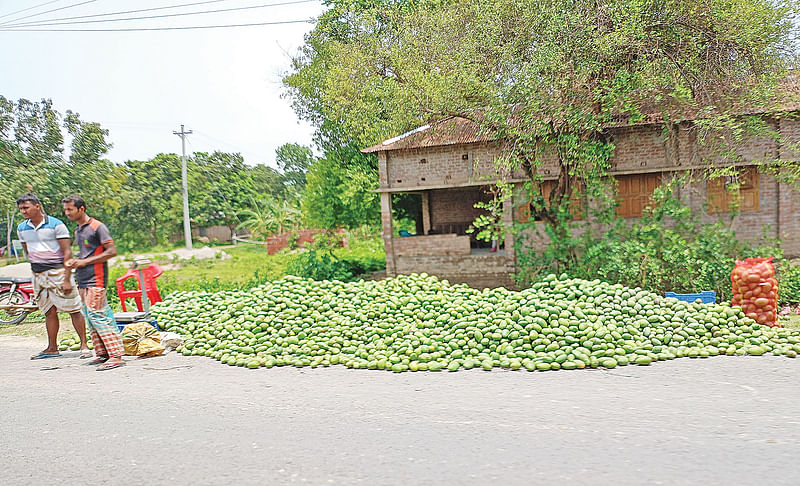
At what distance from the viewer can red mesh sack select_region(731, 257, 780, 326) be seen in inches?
239

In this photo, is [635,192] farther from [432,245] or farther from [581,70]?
[432,245]

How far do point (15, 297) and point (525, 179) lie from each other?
8.97 meters

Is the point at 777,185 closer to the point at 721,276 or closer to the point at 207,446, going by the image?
the point at 721,276

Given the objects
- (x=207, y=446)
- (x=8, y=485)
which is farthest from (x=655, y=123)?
(x=8, y=485)

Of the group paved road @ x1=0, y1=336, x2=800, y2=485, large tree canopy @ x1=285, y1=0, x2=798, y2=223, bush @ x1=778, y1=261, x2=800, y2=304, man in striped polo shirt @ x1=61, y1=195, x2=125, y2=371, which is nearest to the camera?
paved road @ x1=0, y1=336, x2=800, y2=485

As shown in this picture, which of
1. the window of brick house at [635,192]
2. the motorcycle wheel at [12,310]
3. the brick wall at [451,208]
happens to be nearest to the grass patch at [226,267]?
the brick wall at [451,208]

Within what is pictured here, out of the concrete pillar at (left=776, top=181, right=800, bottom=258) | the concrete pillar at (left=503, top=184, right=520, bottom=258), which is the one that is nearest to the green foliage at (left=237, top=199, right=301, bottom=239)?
the concrete pillar at (left=503, top=184, right=520, bottom=258)

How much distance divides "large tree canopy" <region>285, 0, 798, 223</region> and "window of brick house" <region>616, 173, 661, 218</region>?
1.54 meters

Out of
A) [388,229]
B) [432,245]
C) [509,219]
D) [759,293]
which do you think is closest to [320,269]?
[388,229]

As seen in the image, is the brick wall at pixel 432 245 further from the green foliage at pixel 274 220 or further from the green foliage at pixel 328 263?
the green foliage at pixel 274 220

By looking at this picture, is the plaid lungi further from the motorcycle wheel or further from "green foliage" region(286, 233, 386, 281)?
"green foliage" region(286, 233, 386, 281)

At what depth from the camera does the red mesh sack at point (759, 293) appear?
6.08 metres

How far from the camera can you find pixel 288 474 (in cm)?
290

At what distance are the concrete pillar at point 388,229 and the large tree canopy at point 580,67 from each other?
8.49ft
